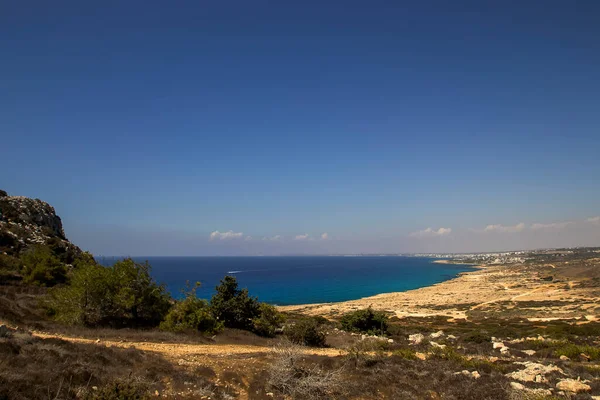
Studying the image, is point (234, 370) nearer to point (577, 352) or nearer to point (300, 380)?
point (300, 380)

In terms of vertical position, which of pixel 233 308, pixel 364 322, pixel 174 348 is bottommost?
pixel 364 322

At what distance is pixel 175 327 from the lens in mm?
20531

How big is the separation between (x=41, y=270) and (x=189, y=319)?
2023 cm

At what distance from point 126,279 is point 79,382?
12952 mm

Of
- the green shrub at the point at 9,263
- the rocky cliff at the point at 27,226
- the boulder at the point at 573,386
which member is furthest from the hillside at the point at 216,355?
the rocky cliff at the point at 27,226

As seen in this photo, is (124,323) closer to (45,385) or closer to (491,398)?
(45,385)

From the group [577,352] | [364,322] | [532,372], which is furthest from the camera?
[364,322]

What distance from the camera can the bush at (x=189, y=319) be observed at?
20731 millimetres

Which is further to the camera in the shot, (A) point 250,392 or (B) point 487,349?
(B) point 487,349

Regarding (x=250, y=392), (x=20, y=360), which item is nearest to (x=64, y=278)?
(x=20, y=360)

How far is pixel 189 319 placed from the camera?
836 inches

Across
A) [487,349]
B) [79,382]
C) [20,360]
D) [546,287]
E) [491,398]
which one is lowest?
[546,287]

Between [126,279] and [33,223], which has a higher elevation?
[33,223]

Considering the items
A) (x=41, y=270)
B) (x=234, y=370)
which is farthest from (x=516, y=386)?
(x=41, y=270)
